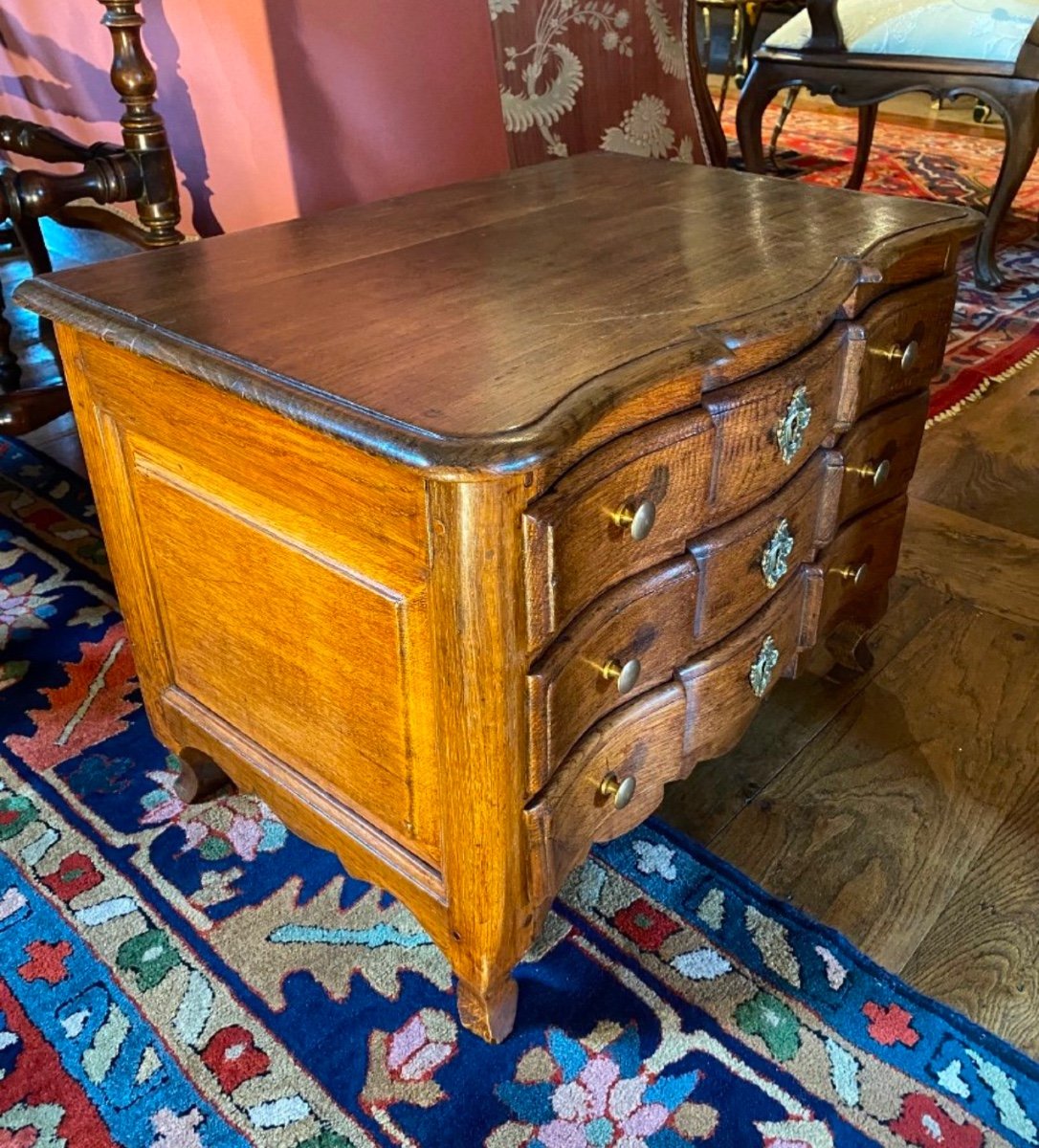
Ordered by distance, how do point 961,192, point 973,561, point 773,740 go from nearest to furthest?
1. point 773,740
2. point 973,561
3. point 961,192

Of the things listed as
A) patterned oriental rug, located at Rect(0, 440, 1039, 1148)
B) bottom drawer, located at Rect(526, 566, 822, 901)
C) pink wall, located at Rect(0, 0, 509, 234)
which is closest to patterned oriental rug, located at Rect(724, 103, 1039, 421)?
pink wall, located at Rect(0, 0, 509, 234)

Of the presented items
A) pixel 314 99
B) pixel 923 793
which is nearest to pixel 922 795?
pixel 923 793

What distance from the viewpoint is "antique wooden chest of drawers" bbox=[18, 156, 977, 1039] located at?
24.3 inches

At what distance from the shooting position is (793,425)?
2.66ft

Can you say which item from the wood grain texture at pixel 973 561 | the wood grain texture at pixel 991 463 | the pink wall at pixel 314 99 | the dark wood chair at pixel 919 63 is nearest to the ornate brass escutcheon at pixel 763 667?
the wood grain texture at pixel 973 561

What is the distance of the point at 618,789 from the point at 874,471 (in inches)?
16.4

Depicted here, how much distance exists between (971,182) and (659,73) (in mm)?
2409

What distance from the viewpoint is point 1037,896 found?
970 mm

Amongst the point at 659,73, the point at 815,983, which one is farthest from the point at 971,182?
the point at 815,983

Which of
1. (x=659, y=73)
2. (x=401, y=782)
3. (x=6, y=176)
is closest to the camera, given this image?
(x=401, y=782)

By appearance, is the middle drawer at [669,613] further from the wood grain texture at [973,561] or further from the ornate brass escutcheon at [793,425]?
the wood grain texture at [973,561]

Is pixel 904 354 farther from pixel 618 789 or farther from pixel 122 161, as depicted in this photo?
pixel 122 161

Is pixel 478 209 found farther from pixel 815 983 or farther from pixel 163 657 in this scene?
pixel 815 983

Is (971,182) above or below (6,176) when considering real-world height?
below
